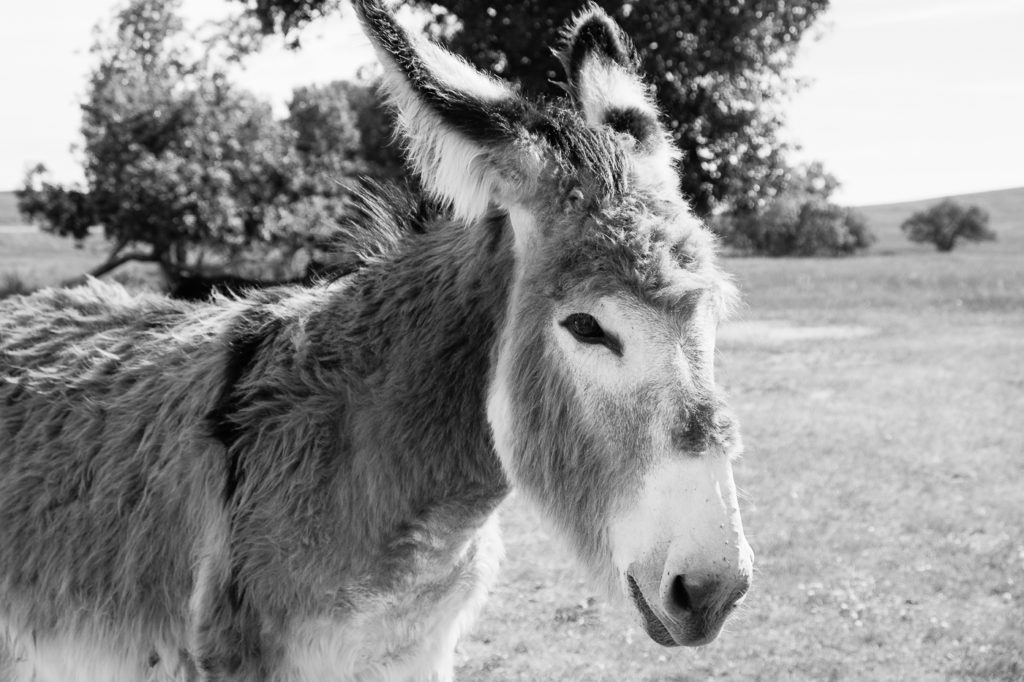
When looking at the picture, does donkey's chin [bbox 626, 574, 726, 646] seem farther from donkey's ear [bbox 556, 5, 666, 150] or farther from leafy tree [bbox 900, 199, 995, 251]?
leafy tree [bbox 900, 199, 995, 251]

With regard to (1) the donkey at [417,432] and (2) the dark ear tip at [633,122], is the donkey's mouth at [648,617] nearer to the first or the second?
(1) the donkey at [417,432]

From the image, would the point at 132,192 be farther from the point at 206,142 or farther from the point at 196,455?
the point at 196,455

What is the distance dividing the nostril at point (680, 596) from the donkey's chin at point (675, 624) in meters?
0.02

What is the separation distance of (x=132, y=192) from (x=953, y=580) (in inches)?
741

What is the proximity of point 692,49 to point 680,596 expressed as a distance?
1626 cm

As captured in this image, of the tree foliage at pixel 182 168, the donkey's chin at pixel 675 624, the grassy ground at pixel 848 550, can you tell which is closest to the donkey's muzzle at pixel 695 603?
the donkey's chin at pixel 675 624

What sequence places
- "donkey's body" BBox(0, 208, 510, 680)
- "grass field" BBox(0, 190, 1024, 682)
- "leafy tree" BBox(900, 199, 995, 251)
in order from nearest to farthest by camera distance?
A: "donkey's body" BBox(0, 208, 510, 680)
"grass field" BBox(0, 190, 1024, 682)
"leafy tree" BBox(900, 199, 995, 251)

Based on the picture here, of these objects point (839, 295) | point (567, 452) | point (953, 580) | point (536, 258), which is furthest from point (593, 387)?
point (839, 295)

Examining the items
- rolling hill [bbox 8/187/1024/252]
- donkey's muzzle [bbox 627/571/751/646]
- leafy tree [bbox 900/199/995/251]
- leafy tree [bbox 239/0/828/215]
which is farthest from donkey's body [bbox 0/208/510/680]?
leafy tree [bbox 900/199/995/251]

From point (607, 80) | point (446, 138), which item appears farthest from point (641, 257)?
point (607, 80)

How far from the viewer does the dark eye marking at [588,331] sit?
2275 mm

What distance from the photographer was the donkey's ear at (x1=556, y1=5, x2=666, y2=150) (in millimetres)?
2812

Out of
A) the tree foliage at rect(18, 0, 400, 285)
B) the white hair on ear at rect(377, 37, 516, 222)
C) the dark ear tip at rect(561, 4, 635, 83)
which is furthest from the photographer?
the tree foliage at rect(18, 0, 400, 285)

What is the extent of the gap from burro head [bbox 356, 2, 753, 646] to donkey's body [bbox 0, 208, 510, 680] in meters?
0.20
